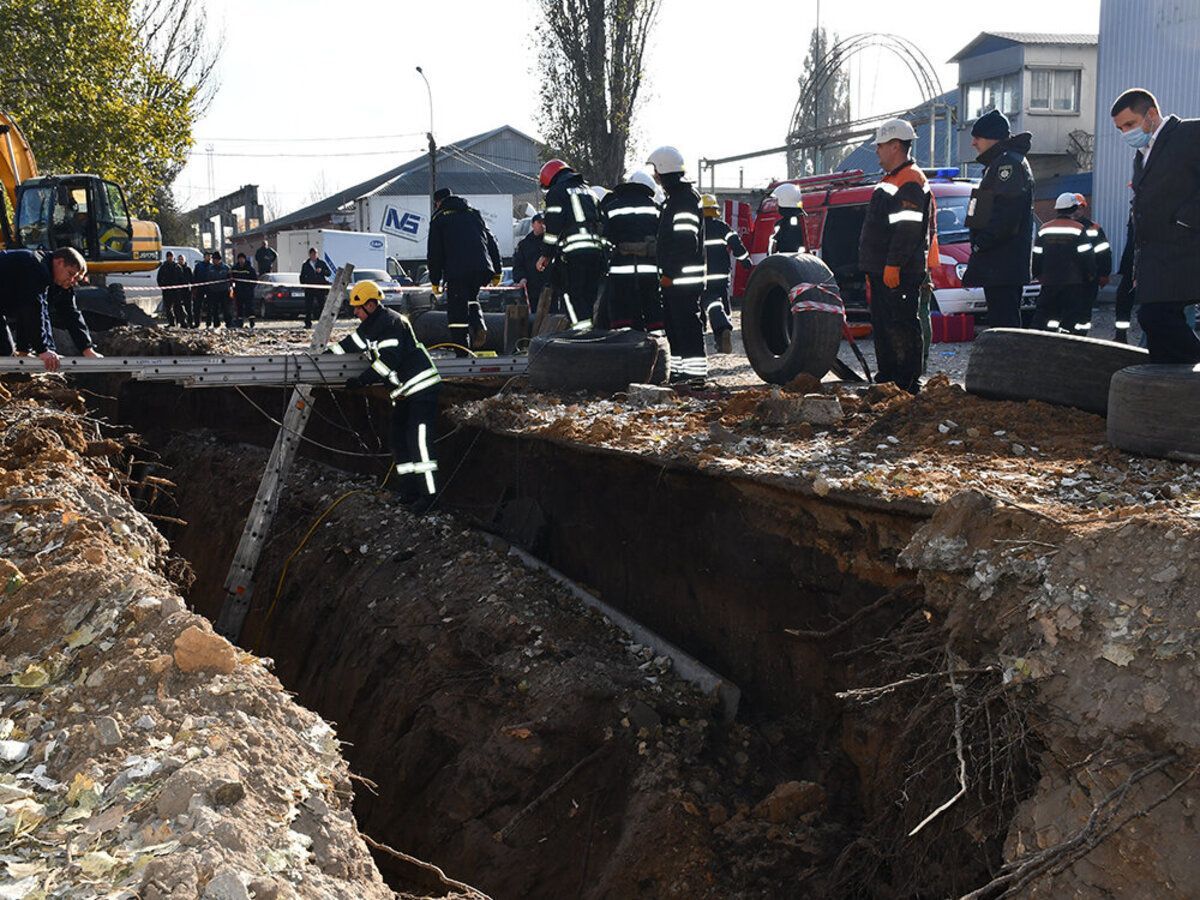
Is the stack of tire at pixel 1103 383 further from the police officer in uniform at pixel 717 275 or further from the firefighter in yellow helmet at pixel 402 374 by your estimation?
the police officer in uniform at pixel 717 275

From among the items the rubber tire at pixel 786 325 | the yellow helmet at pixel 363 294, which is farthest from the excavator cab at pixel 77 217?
the rubber tire at pixel 786 325

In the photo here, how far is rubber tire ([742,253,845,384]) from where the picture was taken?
8.84m

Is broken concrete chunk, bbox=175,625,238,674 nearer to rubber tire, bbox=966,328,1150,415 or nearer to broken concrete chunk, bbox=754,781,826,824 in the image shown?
broken concrete chunk, bbox=754,781,826,824

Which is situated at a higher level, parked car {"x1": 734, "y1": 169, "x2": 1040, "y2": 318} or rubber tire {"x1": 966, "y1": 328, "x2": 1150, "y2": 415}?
parked car {"x1": 734, "y1": 169, "x2": 1040, "y2": 318}

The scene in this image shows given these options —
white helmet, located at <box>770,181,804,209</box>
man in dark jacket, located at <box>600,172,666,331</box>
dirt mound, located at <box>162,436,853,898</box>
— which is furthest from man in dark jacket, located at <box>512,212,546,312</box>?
dirt mound, located at <box>162,436,853,898</box>

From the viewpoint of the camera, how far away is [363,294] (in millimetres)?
8797

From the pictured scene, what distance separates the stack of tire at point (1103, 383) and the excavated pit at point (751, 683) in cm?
135

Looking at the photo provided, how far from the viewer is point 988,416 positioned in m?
6.57

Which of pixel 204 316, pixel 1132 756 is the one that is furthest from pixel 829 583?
pixel 204 316

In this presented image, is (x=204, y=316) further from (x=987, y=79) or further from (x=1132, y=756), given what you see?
(x=1132, y=756)

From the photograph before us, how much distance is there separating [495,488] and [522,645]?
206cm

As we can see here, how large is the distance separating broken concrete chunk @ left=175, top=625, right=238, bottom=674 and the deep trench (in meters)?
1.56

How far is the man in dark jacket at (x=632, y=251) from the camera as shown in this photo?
32.6 feet

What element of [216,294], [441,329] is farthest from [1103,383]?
[216,294]
